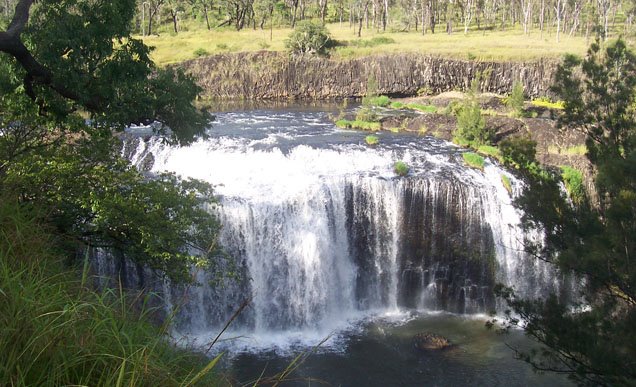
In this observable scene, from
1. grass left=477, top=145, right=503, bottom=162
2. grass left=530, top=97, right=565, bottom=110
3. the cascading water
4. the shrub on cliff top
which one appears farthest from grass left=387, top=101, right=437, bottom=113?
the cascading water

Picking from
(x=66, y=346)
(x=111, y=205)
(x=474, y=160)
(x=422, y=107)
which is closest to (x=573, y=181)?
(x=474, y=160)

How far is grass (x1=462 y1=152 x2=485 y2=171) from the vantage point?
837 inches

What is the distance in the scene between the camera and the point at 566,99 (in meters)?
11.1

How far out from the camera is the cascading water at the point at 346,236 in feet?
59.2

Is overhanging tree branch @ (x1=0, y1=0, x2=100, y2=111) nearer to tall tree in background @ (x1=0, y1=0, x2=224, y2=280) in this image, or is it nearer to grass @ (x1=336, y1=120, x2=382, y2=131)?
tall tree in background @ (x1=0, y1=0, x2=224, y2=280)

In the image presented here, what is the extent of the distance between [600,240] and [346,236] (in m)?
11.3

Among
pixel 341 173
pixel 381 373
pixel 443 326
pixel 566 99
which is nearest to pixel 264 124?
pixel 341 173

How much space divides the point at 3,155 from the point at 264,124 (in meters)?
19.5

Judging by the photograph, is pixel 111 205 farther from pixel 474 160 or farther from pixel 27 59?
pixel 474 160

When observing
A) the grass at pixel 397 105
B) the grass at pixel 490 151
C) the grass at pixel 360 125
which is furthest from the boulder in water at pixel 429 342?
the grass at pixel 397 105

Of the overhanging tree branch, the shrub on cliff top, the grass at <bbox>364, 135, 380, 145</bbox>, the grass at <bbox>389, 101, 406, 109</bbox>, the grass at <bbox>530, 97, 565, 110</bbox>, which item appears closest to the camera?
the overhanging tree branch

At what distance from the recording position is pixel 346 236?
1956cm

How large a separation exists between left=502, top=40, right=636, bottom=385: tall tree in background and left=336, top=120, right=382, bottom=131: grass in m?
16.5

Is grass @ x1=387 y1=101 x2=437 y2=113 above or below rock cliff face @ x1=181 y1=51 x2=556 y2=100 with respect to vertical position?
below
